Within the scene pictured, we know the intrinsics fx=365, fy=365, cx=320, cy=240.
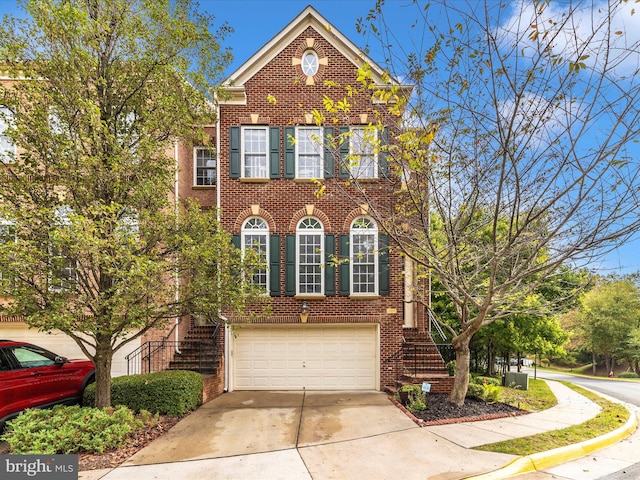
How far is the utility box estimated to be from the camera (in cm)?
1252

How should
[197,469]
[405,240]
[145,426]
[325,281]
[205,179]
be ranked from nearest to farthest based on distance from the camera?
[197,469], [145,426], [405,240], [325,281], [205,179]

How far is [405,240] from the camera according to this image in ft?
28.1

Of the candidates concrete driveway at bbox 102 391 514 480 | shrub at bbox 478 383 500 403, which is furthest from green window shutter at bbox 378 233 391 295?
shrub at bbox 478 383 500 403

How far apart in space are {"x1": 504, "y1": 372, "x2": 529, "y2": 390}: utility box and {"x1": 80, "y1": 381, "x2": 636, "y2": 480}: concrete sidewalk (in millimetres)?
3589

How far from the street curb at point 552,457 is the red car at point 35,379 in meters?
7.81

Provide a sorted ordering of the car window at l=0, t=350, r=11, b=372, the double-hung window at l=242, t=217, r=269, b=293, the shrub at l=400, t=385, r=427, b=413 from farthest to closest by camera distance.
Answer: the double-hung window at l=242, t=217, r=269, b=293, the shrub at l=400, t=385, r=427, b=413, the car window at l=0, t=350, r=11, b=372

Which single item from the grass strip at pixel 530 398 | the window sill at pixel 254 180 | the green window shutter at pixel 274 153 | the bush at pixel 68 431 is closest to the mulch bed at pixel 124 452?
the bush at pixel 68 431

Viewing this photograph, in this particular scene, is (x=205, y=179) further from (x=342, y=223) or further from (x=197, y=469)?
(x=197, y=469)

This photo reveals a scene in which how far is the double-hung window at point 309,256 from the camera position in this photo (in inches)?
432

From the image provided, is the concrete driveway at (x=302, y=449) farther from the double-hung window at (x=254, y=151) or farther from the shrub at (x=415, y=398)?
the double-hung window at (x=254, y=151)

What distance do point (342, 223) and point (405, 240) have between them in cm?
288

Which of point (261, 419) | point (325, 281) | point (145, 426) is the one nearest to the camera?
point (145, 426)

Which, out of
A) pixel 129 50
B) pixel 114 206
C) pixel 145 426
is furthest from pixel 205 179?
pixel 145 426

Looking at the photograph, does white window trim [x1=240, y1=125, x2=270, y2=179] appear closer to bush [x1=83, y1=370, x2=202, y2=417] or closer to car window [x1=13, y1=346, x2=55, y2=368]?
bush [x1=83, y1=370, x2=202, y2=417]
